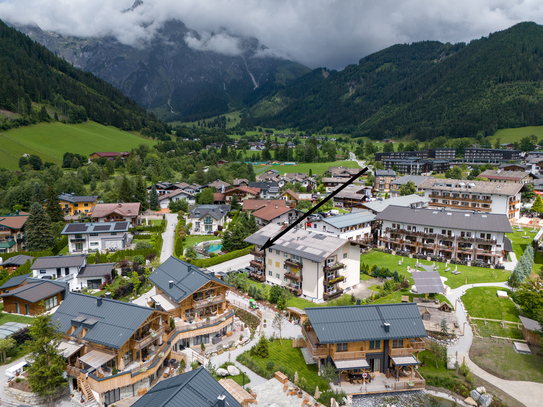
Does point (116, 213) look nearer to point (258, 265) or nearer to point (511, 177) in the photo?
point (258, 265)

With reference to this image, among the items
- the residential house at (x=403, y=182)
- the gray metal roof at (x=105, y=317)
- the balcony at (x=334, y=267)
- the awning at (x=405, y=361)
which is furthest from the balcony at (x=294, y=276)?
the residential house at (x=403, y=182)

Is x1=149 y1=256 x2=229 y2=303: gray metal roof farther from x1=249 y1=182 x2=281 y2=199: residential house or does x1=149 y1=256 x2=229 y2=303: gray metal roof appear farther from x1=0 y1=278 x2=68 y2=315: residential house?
x1=249 y1=182 x2=281 y2=199: residential house

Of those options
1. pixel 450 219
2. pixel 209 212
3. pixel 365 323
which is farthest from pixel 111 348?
pixel 450 219

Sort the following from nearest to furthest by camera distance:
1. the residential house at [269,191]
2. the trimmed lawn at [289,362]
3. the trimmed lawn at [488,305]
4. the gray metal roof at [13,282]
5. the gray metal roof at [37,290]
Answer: the trimmed lawn at [289,362] < the trimmed lawn at [488,305] < the gray metal roof at [37,290] < the gray metal roof at [13,282] < the residential house at [269,191]

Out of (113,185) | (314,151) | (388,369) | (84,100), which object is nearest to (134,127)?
(84,100)

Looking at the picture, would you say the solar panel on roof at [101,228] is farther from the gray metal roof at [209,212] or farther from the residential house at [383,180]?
the residential house at [383,180]

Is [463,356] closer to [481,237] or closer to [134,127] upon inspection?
[481,237]
